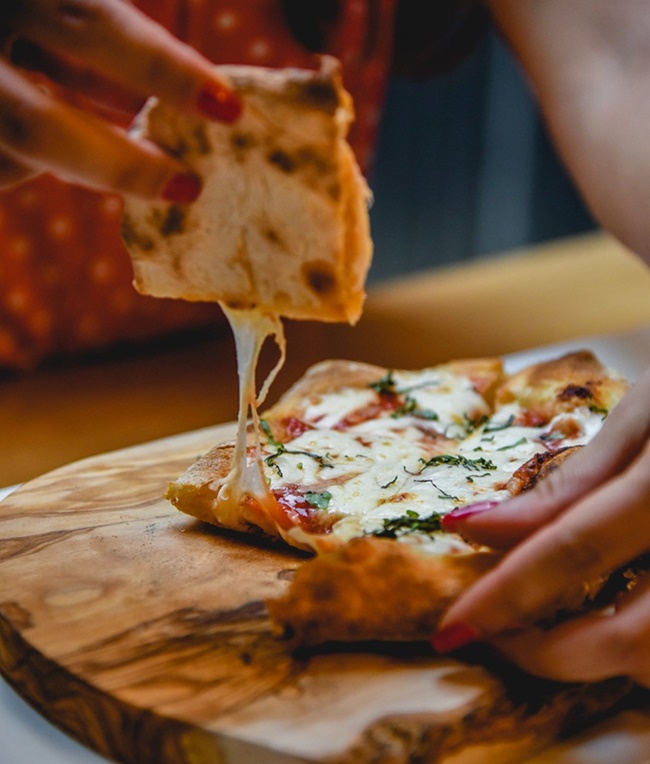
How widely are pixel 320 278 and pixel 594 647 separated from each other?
73 cm

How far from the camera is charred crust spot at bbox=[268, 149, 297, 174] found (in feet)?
5.29

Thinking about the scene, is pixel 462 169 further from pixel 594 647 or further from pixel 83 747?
pixel 83 747

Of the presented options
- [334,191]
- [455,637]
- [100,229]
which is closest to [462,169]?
[100,229]

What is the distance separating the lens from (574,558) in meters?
1.31

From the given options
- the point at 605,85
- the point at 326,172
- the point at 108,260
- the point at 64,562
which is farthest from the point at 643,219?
the point at 108,260

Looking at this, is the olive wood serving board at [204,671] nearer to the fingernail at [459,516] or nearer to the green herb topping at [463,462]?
the fingernail at [459,516]

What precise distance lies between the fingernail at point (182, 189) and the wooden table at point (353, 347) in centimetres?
112

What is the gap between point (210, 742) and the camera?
4.22ft

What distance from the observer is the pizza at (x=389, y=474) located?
1.48m

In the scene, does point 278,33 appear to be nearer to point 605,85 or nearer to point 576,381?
point 605,85

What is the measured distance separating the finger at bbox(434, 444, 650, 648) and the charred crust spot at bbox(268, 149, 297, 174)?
0.72 metres

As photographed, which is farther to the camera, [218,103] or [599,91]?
[599,91]

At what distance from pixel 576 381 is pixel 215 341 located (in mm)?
1952

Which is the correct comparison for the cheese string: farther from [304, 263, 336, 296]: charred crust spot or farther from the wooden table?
the wooden table
